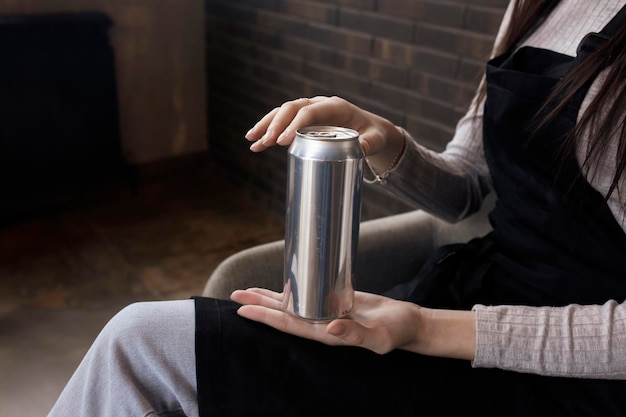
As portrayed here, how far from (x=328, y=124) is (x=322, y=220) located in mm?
228

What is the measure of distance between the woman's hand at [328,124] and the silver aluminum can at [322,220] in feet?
0.24

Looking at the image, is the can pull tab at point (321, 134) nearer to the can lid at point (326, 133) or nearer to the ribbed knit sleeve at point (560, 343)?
the can lid at point (326, 133)

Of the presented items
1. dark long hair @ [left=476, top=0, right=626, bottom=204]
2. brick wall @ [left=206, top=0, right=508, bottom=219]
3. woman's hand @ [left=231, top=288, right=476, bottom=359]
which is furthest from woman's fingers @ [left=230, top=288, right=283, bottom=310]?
brick wall @ [left=206, top=0, right=508, bottom=219]

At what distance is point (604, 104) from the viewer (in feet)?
2.52

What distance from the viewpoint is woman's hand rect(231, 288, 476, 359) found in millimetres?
682

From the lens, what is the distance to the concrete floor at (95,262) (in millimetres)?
1679

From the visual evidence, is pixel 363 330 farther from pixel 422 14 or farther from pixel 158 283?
pixel 158 283

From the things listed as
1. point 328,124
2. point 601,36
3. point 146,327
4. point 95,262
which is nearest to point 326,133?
point 328,124

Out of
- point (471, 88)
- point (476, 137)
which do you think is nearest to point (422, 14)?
point (471, 88)

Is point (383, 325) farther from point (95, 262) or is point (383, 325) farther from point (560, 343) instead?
point (95, 262)

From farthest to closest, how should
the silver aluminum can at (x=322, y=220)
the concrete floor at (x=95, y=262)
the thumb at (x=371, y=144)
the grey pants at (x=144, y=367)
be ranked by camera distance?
the concrete floor at (x=95, y=262) → the thumb at (x=371, y=144) → the grey pants at (x=144, y=367) → the silver aluminum can at (x=322, y=220)

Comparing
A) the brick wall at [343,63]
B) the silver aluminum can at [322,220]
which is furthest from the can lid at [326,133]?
the brick wall at [343,63]

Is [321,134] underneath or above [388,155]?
above

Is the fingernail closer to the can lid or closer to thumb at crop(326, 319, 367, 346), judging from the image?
the can lid
